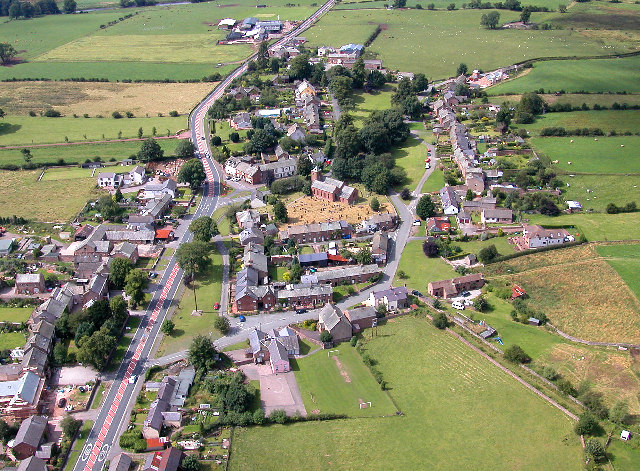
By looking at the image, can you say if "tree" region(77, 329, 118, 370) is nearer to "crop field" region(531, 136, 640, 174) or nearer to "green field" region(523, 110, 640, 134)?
"crop field" region(531, 136, 640, 174)

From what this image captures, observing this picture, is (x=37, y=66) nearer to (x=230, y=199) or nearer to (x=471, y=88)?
(x=230, y=199)

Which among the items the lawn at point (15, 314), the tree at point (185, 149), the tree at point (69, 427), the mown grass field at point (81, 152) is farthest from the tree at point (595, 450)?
the mown grass field at point (81, 152)

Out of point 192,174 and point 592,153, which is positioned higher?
point 192,174

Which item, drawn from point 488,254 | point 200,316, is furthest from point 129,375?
point 488,254

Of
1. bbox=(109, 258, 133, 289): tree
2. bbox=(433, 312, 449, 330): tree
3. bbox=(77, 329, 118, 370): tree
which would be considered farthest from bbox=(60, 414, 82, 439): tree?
bbox=(433, 312, 449, 330): tree

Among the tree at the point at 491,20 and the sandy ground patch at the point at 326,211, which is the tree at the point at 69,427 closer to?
the sandy ground patch at the point at 326,211

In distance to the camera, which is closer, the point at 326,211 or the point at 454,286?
the point at 454,286

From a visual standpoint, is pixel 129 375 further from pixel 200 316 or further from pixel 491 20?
pixel 491 20
